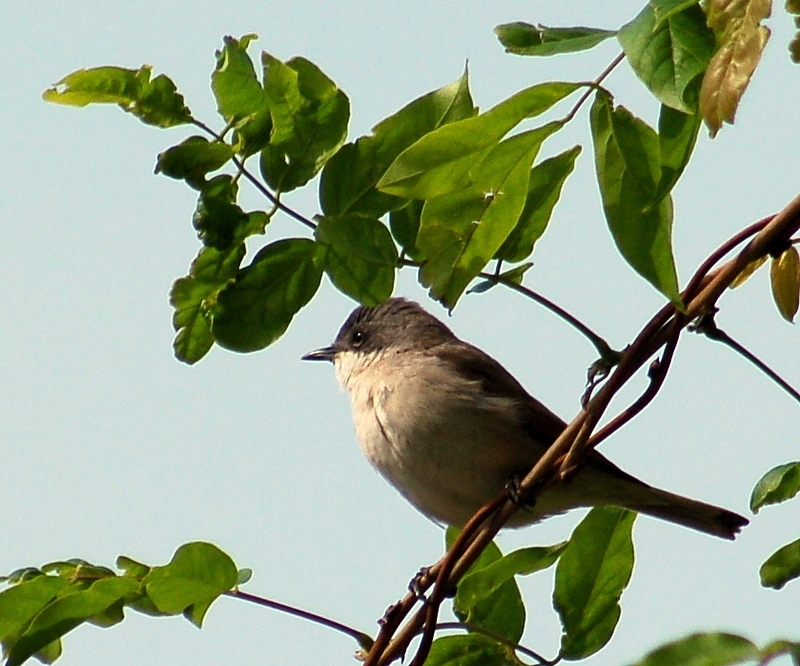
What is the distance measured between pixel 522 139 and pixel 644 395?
0.57 metres

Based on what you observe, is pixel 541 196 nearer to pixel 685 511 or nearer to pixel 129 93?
pixel 129 93

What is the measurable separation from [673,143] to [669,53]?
0.19m

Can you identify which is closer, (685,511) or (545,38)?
(545,38)

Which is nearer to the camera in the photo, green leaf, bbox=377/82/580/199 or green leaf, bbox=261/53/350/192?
green leaf, bbox=377/82/580/199

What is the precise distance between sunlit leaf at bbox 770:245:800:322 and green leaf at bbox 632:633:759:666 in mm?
1318

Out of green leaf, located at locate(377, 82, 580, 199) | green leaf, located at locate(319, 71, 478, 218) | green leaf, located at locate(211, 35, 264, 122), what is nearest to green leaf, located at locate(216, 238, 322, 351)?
green leaf, located at locate(319, 71, 478, 218)

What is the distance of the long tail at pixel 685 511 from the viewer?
5.57 metres

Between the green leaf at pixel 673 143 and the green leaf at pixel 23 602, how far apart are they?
1509mm

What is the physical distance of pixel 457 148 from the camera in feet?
6.80

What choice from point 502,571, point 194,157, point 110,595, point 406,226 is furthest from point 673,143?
point 110,595

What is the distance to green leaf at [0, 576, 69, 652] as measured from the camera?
8.12ft

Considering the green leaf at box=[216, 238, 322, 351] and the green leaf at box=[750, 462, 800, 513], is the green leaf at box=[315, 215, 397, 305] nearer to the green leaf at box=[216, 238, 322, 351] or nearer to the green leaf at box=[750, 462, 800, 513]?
the green leaf at box=[216, 238, 322, 351]

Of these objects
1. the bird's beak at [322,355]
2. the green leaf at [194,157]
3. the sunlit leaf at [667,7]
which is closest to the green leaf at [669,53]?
the sunlit leaf at [667,7]

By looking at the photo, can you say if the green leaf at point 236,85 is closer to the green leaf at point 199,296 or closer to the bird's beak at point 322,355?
the green leaf at point 199,296
